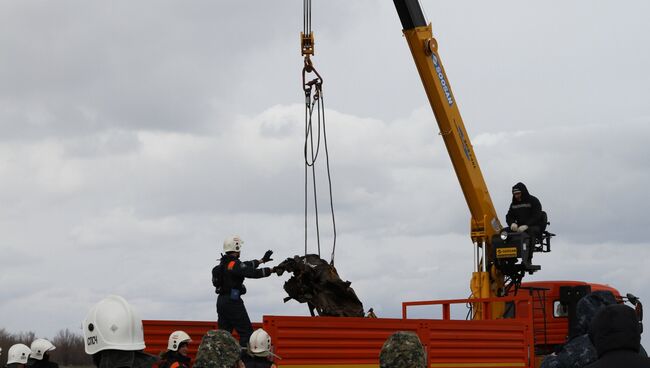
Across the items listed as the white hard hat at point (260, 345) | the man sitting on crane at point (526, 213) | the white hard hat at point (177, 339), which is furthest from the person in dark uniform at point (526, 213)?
the white hard hat at point (177, 339)

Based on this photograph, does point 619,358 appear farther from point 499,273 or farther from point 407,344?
point 499,273

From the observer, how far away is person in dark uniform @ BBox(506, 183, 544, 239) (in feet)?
51.3

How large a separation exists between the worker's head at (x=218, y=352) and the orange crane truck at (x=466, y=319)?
5560mm

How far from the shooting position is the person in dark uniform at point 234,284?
11.2m

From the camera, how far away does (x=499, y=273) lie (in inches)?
628

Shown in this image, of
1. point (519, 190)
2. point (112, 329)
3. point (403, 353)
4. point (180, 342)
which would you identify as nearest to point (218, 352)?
point (112, 329)

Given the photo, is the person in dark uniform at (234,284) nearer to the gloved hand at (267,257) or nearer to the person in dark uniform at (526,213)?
the gloved hand at (267,257)

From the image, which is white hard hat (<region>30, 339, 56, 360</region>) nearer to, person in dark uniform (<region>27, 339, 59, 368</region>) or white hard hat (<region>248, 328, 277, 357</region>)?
person in dark uniform (<region>27, 339, 59, 368</region>)

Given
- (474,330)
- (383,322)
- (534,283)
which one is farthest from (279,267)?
(534,283)

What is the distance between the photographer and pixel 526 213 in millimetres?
15734

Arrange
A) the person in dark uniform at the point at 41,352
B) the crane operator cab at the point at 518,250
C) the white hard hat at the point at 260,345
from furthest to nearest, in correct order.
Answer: the crane operator cab at the point at 518,250 < the person in dark uniform at the point at 41,352 < the white hard hat at the point at 260,345

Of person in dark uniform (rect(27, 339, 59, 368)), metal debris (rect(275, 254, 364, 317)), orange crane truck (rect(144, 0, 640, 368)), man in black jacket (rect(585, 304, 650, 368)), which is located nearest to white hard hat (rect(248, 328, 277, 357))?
orange crane truck (rect(144, 0, 640, 368))

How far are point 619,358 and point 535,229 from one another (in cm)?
1139

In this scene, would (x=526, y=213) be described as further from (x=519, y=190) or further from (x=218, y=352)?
(x=218, y=352)
